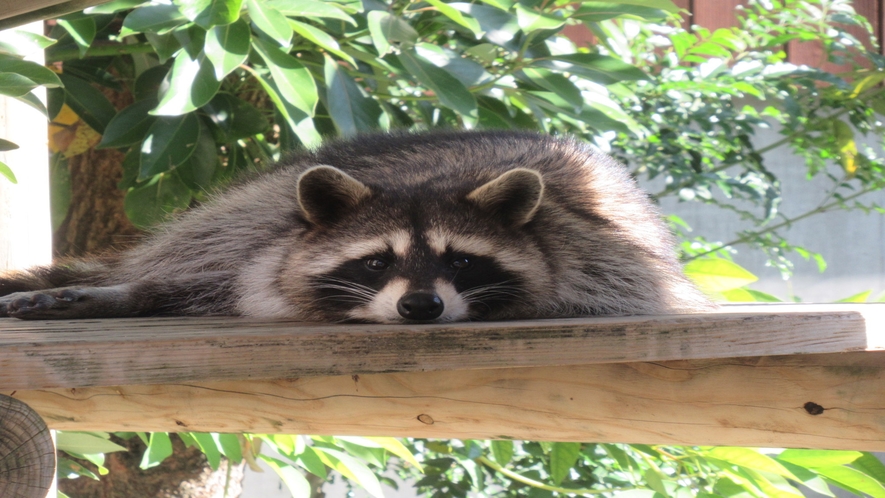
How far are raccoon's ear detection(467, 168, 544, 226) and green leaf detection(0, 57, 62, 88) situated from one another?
3.05ft

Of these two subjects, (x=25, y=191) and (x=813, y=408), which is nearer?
(x=813, y=408)

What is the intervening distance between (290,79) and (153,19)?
1.34 ft

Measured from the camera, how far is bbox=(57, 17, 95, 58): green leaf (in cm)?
201

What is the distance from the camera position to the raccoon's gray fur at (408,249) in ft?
6.48

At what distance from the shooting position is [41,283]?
2.15 m

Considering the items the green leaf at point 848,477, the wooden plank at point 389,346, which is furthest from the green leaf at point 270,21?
the green leaf at point 848,477

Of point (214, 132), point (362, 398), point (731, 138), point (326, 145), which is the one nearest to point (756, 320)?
point (362, 398)

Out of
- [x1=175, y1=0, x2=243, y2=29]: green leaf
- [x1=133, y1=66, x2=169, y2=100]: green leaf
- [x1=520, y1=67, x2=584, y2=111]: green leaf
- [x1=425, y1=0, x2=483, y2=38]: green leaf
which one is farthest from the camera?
[x1=133, y1=66, x2=169, y2=100]: green leaf

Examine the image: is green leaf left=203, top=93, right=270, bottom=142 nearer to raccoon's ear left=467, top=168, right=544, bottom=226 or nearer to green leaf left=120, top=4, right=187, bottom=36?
green leaf left=120, top=4, right=187, bottom=36

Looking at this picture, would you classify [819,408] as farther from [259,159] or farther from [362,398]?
[259,159]

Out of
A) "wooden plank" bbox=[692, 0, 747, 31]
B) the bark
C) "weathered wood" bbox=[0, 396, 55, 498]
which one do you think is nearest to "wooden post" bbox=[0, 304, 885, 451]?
"weathered wood" bbox=[0, 396, 55, 498]

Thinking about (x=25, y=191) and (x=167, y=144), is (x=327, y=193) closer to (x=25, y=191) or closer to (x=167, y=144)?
(x=167, y=144)

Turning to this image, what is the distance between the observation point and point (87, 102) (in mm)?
2566

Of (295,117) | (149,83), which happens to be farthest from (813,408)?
(149,83)
